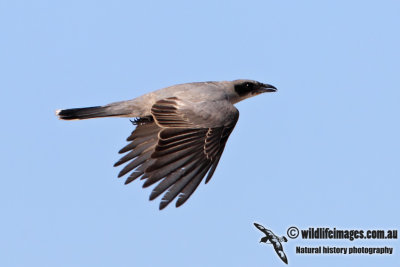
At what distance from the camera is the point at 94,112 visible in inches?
486

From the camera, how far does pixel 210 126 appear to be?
11.0m

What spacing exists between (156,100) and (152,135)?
69cm

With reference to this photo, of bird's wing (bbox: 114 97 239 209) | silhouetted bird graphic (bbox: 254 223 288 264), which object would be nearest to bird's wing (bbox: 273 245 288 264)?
silhouetted bird graphic (bbox: 254 223 288 264)

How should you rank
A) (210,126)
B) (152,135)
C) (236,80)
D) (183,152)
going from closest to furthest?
1. (183,152)
2. (210,126)
3. (152,135)
4. (236,80)

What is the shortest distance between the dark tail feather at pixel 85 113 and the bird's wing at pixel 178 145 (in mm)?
574

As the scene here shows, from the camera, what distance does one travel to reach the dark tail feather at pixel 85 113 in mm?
12258

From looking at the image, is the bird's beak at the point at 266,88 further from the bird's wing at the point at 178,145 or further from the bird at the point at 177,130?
the bird's wing at the point at 178,145

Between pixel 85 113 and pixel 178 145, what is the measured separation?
8.72ft

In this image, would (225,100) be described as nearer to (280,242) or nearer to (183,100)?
(183,100)

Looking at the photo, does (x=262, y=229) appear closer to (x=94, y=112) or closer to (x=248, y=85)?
(x=248, y=85)

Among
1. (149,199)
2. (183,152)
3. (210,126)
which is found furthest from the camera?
(210,126)

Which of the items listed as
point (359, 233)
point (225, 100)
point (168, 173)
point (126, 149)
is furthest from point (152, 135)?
point (359, 233)

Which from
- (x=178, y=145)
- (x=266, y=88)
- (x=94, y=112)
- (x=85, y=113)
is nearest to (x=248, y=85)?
(x=266, y=88)

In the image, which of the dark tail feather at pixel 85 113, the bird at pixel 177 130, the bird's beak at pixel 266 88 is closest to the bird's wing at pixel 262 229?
the bird at pixel 177 130
